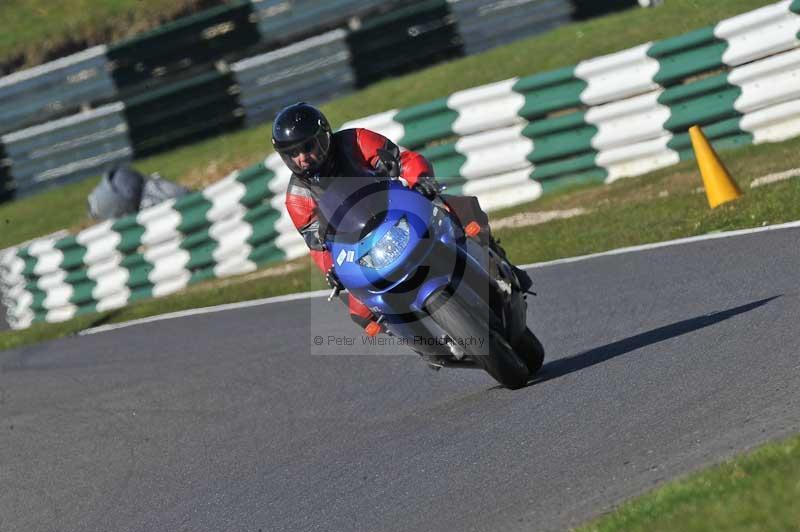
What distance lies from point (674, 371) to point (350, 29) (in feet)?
45.7

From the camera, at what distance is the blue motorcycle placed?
266 inches

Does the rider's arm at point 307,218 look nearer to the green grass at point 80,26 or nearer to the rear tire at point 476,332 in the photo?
the rear tire at point 476,332

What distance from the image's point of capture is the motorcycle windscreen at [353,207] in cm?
683

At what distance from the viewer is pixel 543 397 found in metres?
7.18

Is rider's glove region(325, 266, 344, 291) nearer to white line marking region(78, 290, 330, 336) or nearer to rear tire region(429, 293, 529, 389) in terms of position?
rear tire region(429, 293, 529, 389)

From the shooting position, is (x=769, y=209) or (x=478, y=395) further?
(x=769, y=209)

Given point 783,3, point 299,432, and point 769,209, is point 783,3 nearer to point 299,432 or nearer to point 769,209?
point 769,209

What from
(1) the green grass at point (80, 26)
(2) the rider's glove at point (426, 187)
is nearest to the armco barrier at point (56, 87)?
(1) the green grass at point (80, 26)

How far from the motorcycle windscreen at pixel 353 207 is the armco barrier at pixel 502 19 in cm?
1228

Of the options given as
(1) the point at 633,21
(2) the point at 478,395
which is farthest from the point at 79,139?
(2) the point at 478,395

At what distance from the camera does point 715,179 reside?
11234mm

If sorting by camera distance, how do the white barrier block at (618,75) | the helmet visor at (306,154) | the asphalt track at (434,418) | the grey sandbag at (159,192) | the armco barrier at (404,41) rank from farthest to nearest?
the armco barrier at (404,41)
the grey sandbag at (159,192)
the white barrier block at (618,75)
the helmet visor at (306,154)
the asphalt track at (434,418)

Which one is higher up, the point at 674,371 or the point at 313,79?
the point at 674,371

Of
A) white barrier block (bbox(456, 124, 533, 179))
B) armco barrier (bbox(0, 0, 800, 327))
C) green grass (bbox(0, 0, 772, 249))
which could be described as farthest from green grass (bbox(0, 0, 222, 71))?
white barrier block (bbox(456, 124, 533, 179))
